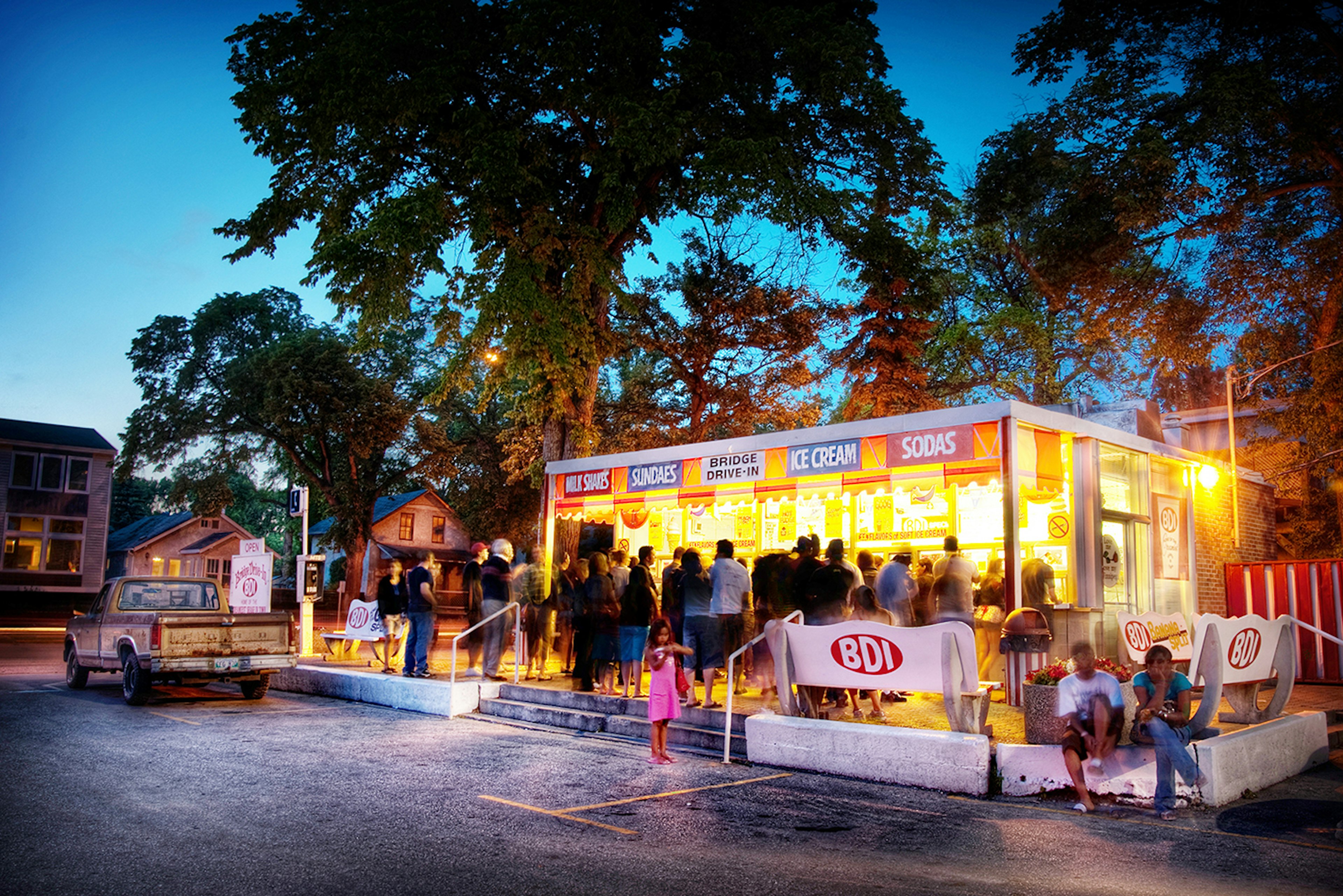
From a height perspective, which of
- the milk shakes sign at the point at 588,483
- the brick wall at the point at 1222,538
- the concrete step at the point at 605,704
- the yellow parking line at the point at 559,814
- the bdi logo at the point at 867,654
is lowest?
the yellow parking line at the point at 559,814

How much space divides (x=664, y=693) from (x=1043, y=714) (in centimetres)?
334

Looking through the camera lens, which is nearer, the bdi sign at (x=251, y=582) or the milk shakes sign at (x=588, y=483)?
the milk shakes sign at (x=588, y=483)

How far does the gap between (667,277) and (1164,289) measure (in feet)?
45.5

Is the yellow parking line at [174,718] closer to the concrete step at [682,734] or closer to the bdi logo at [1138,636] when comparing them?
the concrete step at [682,734]

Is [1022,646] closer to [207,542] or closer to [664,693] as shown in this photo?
[664,693]

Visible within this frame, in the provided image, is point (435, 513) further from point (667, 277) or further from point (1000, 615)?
point (1000, 615)

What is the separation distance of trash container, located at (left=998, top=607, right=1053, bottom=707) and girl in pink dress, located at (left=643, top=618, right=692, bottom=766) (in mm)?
4078

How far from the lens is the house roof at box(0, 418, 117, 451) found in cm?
3825

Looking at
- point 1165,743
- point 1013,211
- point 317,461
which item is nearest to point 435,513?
point 317,461

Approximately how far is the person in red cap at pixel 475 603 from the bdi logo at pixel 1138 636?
26.0ft

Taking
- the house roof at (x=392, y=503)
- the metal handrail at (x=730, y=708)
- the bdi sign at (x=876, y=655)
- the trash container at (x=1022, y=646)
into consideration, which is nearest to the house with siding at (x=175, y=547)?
the house roof at (x=392, y=503)

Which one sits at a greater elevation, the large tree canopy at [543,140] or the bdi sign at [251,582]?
the large tree canopy at [543,140]

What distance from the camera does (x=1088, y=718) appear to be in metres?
7.08

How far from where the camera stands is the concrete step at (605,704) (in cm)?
992
